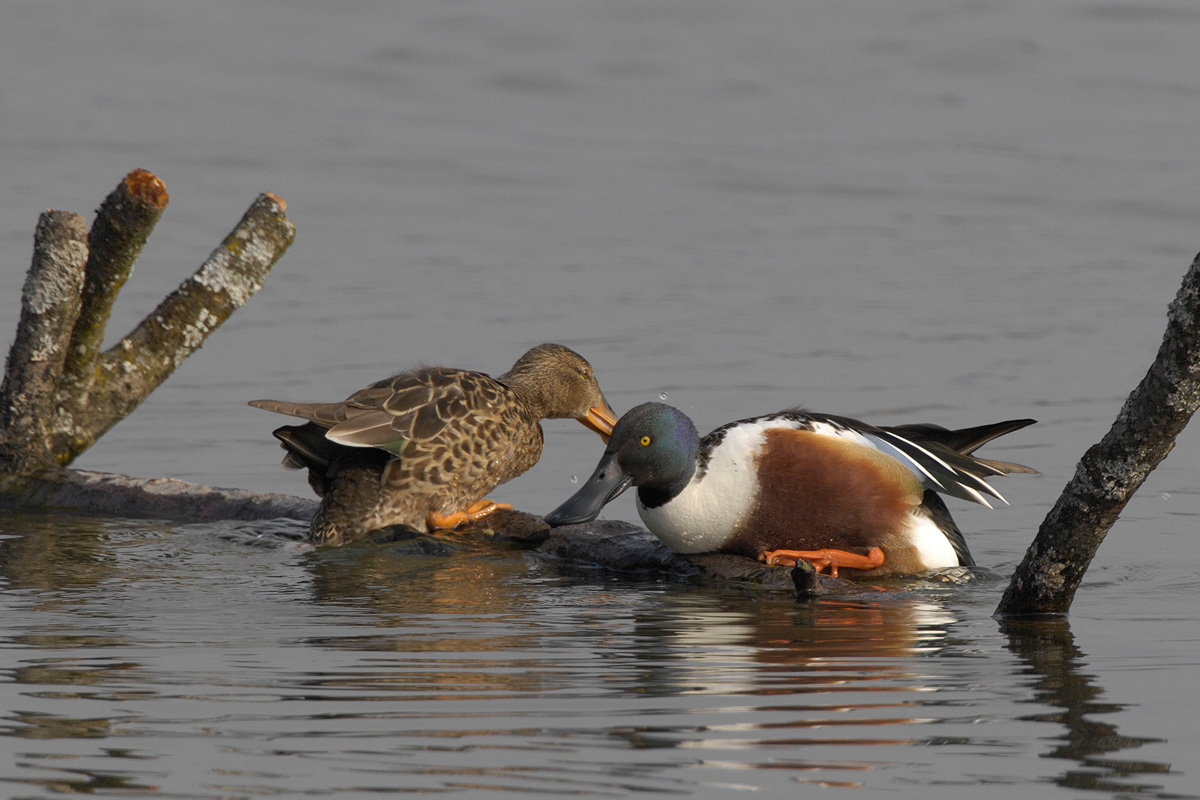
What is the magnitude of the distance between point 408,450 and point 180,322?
1.88m

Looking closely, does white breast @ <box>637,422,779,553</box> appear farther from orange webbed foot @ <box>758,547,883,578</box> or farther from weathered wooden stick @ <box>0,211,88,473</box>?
weathered wooden stick @ <box>0,211,88,473</box>

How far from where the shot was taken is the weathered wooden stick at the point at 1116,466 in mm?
4816

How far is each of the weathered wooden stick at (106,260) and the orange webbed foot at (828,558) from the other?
3.40 m

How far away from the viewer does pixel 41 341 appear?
8.04 metres

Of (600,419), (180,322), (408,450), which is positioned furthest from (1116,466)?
(180,322)

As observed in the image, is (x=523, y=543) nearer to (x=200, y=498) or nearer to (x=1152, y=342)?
(x=200, y=498)

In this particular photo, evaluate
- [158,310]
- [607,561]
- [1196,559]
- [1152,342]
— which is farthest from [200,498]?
[1152,342]

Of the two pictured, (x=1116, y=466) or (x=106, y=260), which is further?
(x=106, y=260)

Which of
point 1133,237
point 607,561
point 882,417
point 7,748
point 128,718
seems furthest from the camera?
point 1133,237

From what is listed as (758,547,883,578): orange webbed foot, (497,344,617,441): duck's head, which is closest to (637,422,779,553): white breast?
(758,547,883,578): orange webbed foot

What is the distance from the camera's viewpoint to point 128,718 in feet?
14.6

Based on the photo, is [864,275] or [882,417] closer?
[882,417]

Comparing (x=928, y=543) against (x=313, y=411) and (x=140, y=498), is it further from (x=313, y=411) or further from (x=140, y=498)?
(x=140, y=498)

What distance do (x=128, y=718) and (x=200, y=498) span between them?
3.53 m
